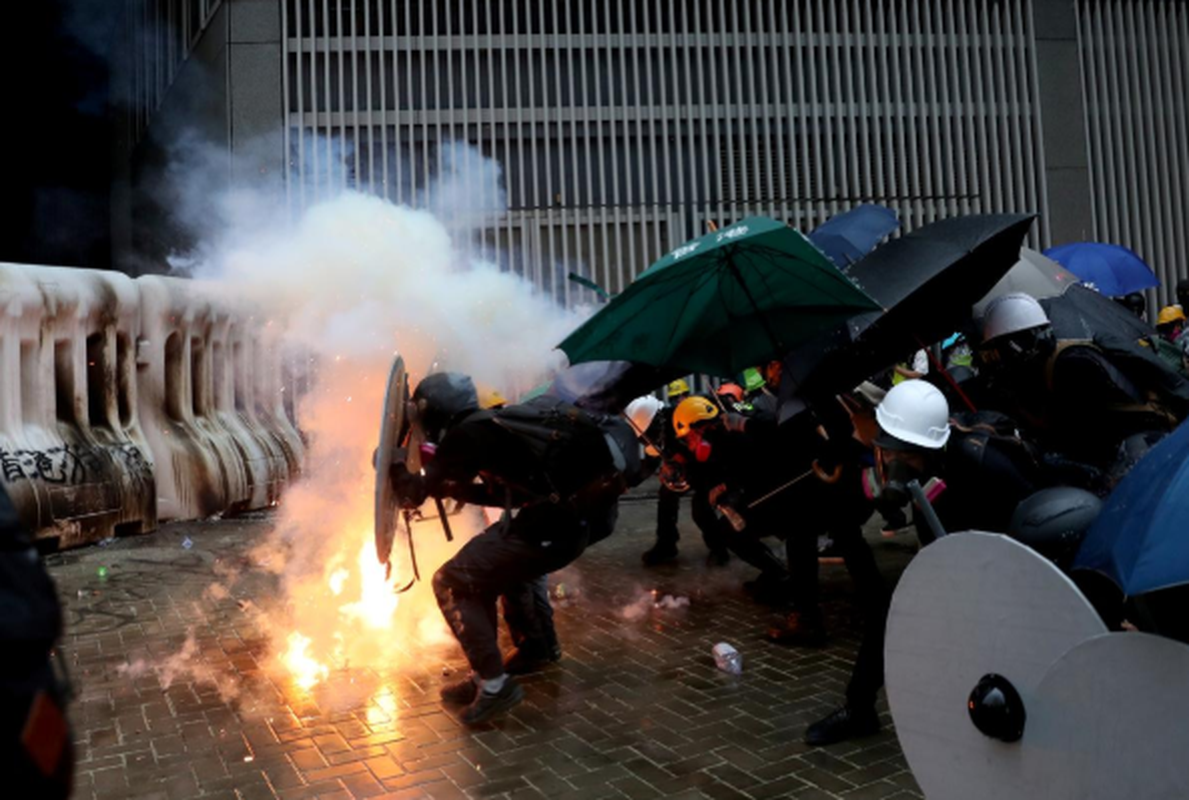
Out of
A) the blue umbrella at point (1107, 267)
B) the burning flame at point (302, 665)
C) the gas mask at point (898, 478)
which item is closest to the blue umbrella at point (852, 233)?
the gas mask at point (898, 478)

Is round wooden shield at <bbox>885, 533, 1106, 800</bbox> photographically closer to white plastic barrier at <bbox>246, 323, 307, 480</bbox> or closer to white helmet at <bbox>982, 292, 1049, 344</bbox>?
white helmet at <bbox>982, 292, 1049, 344</bbox>

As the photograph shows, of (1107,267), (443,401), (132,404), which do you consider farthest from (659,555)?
(132,404)

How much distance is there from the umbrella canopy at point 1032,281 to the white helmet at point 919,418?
2.10m

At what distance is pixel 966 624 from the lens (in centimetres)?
261

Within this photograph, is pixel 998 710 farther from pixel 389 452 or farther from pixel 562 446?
pixel 389 452

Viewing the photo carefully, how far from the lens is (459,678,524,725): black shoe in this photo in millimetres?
4680

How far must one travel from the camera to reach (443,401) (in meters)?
4.89

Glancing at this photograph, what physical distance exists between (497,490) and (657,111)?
1094 cm

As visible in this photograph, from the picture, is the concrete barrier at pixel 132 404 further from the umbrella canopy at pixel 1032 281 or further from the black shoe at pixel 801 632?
the umbrella canopy at pixel 1032 281

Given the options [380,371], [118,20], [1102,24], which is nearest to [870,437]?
[380,371]

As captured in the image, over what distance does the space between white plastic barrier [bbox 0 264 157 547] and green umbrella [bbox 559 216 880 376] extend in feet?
20.2

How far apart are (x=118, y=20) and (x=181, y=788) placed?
74.2 ft

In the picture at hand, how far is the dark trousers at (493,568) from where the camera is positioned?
15.9 ft

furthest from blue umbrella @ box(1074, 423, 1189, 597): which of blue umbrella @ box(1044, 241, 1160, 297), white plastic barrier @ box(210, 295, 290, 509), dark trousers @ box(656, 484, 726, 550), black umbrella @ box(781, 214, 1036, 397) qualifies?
white plastic barrier @ box(210, 295, 290, 509)
